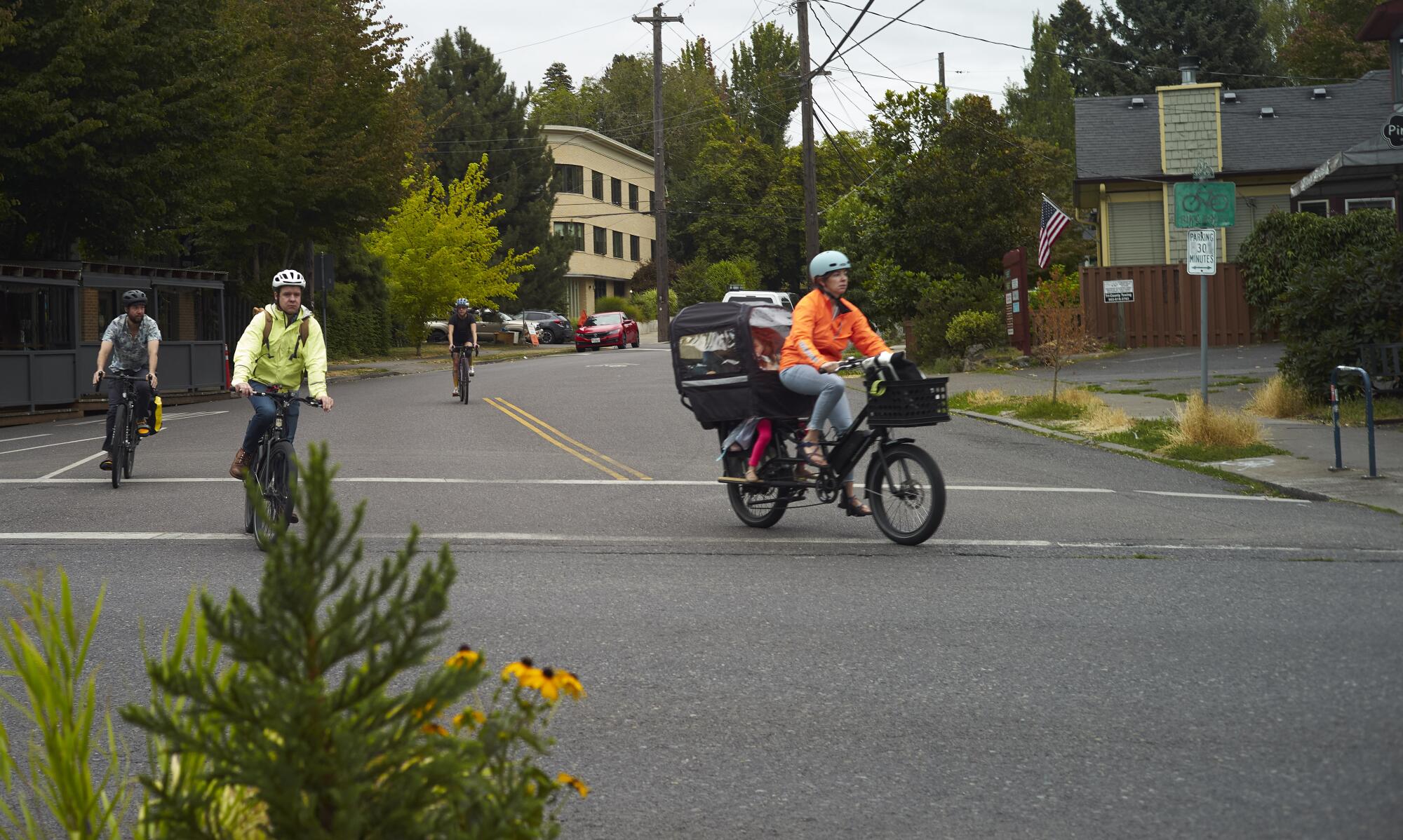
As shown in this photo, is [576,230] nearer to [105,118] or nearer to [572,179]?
[572,179]

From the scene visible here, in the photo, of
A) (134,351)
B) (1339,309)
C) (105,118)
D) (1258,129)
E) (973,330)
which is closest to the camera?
(134,351)

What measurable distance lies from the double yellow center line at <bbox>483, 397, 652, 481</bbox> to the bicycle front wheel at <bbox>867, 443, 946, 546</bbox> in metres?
4.50

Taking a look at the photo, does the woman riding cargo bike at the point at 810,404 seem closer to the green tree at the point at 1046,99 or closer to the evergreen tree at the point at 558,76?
the green tree at the point at 1046,99

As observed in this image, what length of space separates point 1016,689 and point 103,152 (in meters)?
24.4

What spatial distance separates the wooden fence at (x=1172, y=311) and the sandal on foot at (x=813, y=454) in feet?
Answer: 79.3

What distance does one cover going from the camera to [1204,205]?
52.7 feet

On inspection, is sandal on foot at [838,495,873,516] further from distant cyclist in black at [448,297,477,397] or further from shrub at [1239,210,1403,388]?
distant cyclist in black at [448,297,477,397]

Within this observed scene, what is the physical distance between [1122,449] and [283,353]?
30.8ft

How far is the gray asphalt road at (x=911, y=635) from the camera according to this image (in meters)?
4.56

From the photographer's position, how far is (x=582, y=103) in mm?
106625

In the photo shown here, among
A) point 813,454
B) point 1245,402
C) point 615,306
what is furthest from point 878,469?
point 615,306

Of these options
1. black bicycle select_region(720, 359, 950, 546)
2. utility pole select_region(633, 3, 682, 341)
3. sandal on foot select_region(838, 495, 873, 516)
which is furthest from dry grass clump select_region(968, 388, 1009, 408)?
utility pole select_region(633, 3, 682, 341)

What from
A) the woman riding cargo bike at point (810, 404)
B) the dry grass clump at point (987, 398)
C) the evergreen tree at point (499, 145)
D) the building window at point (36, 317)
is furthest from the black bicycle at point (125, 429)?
the evergreen tree at point (499, 145)

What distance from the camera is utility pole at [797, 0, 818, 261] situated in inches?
1438
